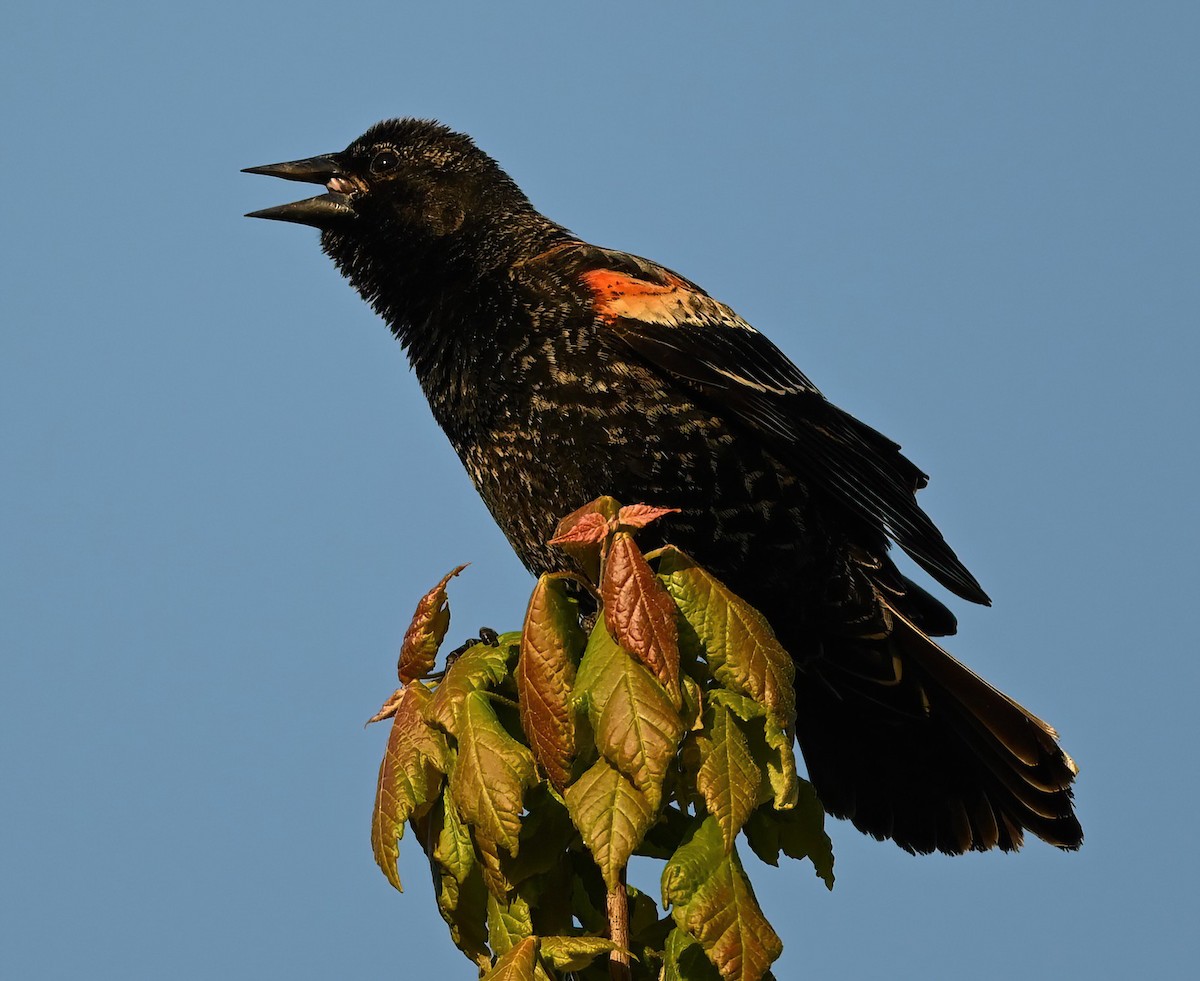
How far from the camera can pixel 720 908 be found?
270 centimetres

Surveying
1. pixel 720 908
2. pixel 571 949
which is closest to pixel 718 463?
pixel 720 908

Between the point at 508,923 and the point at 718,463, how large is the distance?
6.16 ft

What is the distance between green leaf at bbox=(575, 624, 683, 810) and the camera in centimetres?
264

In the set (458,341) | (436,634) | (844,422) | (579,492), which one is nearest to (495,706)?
(436,634)

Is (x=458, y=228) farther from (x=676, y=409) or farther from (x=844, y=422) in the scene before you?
(x=844, y=422)

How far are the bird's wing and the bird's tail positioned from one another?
346 mm

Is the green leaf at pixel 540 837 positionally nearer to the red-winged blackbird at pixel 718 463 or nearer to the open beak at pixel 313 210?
the red-winged blackbird at pixel 718 463

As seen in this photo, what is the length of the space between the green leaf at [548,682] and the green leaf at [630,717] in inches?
2.1

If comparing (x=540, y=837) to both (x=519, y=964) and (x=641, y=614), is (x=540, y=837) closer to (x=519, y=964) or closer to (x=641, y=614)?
(x=519, y=964)

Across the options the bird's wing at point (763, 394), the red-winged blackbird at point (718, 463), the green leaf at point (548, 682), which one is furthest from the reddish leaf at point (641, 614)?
the bird's wing at point (763, 394)

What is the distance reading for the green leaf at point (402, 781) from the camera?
2.88m

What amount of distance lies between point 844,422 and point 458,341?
1.34 meters

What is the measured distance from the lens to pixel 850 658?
193 inches

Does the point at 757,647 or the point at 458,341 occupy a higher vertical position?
the point at 458,341
